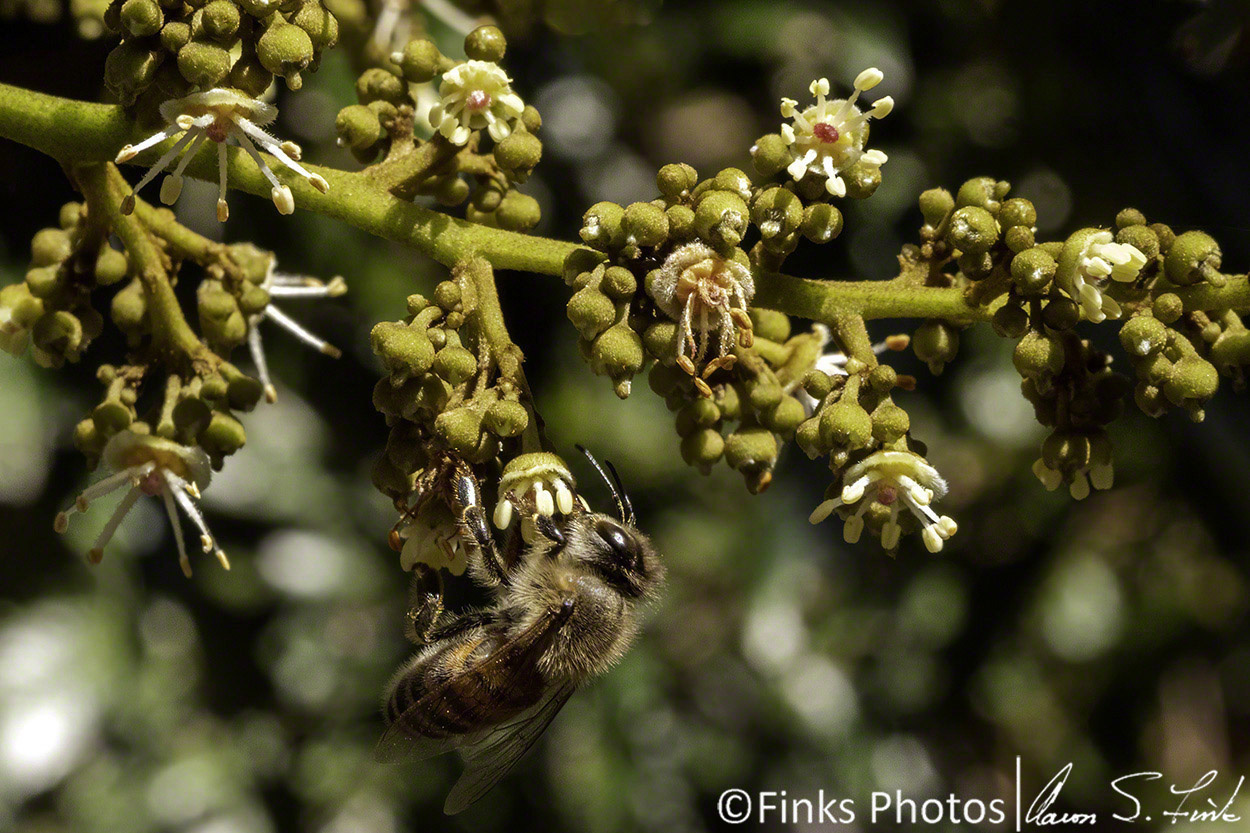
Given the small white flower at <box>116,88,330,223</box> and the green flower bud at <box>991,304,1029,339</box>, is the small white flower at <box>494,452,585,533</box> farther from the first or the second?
the green flower bud at <box>991,304,1029,339</box>

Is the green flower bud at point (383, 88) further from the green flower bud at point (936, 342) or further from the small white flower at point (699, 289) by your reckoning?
the green flower bud at point (936, 342)

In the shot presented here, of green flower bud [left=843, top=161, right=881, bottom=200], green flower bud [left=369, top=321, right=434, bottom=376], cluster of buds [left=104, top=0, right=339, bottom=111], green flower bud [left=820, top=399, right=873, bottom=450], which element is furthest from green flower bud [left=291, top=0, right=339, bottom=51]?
green flower bud [left=820, top=399, right=873, bottom=450]

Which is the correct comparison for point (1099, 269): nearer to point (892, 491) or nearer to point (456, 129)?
point (892, 491)

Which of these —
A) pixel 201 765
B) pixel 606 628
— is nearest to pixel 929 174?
pixel 606 628

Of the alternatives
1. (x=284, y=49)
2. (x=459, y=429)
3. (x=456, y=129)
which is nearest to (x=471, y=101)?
(x=456, y=129)

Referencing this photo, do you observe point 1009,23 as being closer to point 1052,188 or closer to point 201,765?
point 1052,188
